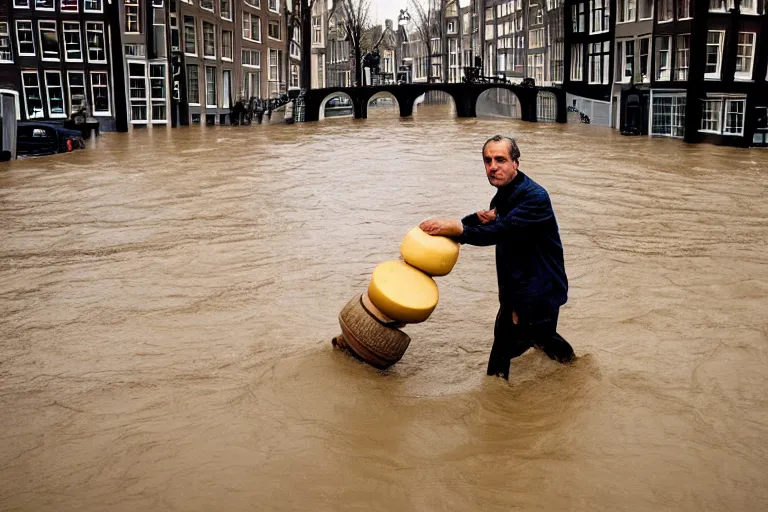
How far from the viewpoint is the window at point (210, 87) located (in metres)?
44.3

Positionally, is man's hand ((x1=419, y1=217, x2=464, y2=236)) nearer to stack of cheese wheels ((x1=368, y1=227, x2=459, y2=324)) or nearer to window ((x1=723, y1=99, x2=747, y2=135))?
stack of cheese wheels ((x1=368, y1=227, x2=459, y2=324))

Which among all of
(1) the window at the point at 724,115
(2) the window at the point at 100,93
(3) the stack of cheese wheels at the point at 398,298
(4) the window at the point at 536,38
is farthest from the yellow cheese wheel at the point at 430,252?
(4) the window at the point at 536,38

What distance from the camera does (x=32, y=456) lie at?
5227 mm

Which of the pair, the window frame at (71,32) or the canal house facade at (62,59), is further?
the window frame at (71,32)

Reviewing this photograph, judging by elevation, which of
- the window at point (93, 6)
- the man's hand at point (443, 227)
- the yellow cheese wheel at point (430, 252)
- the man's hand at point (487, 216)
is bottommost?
the yellow cheese wheel at point (430, 252)

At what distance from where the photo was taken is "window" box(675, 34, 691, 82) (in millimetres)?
31500

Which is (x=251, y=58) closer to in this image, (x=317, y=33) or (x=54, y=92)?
(x=54, y=92)

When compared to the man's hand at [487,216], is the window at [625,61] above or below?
above

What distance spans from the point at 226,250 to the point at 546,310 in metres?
6.98

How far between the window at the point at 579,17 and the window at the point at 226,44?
1810cm

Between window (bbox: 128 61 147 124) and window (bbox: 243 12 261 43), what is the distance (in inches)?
477

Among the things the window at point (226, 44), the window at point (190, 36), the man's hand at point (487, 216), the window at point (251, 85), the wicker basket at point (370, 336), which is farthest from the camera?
the window at point (251, 85)

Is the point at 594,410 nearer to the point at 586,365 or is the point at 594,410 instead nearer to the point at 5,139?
the point at 586,365

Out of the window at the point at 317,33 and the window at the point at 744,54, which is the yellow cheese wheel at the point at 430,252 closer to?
the window at the point at 744,54
